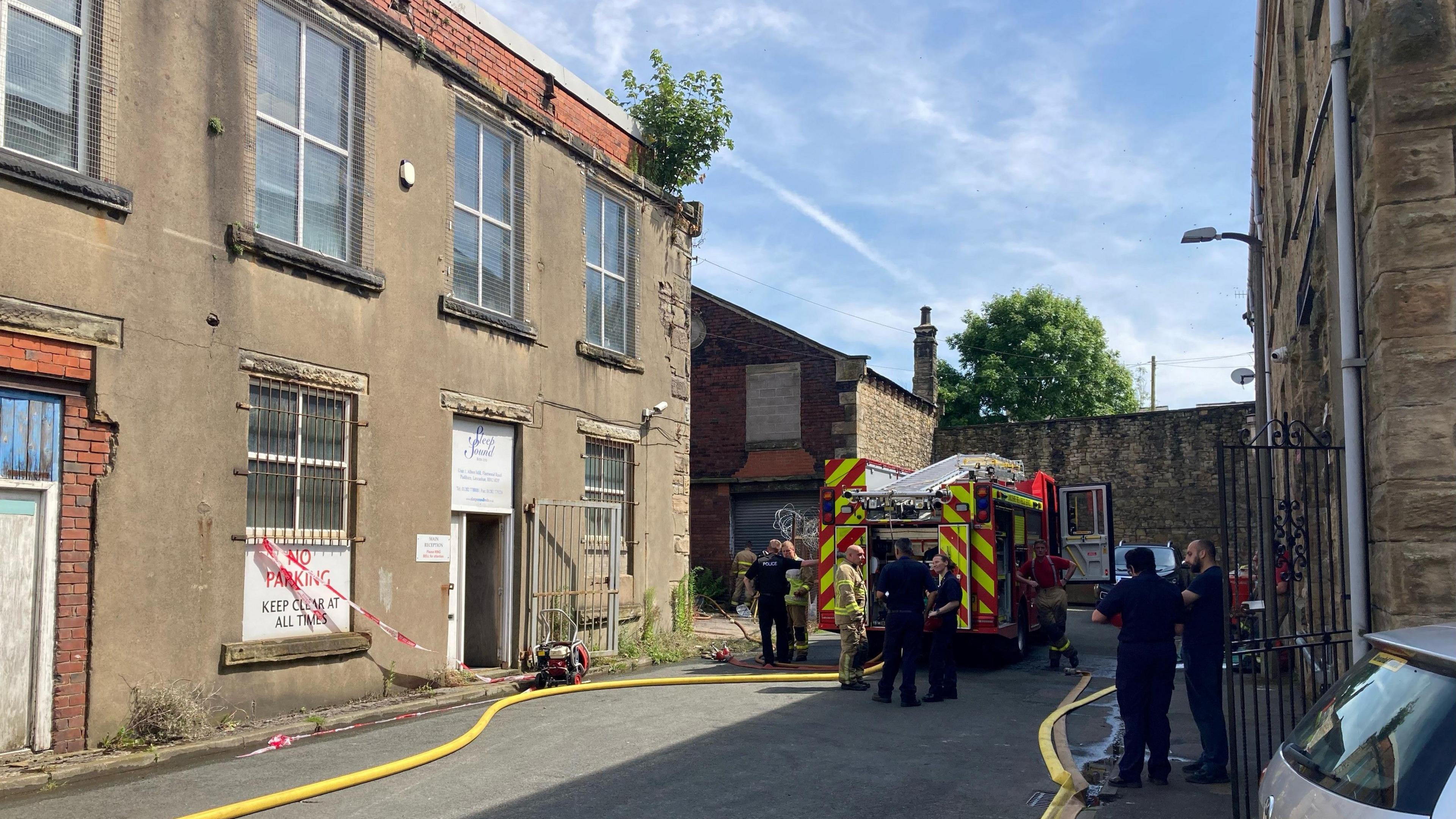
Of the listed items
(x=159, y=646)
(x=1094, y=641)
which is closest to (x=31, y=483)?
(x=159, y=646)

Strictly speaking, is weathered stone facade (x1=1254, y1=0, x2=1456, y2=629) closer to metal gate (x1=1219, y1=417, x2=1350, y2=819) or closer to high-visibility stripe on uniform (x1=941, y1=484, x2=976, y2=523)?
metal gate (x1=1219, y1=417, x2=1350, y2=819)

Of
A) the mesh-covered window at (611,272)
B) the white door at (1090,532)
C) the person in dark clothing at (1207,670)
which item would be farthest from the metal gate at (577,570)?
the white door at (1090,532)

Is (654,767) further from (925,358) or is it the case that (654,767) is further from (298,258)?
(925,358)

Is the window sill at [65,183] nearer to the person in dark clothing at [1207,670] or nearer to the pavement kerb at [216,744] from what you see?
the pavement kerb at [216,744]

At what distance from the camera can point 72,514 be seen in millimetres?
8516

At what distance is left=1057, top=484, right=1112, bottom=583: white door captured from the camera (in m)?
21.3

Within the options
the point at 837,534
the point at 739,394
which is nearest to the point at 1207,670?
the point at 837,534

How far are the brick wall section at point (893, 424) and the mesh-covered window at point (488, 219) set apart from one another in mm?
12750

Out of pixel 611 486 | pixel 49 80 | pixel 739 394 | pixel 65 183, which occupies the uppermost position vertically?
pixel 49 80

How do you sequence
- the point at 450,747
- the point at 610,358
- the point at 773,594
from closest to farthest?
the point at 450,747 < the point at 773,594 < the point at 610,358

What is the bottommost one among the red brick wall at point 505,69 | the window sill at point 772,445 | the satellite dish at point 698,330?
the window sill at point 772,445

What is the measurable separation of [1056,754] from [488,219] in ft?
29.4

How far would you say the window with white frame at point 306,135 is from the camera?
422 inches

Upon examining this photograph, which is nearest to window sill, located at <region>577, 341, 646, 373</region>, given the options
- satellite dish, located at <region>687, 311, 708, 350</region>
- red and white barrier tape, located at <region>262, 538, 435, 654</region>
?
red and white barrier tape, located at <region>262, 538, 435, 654</region>
